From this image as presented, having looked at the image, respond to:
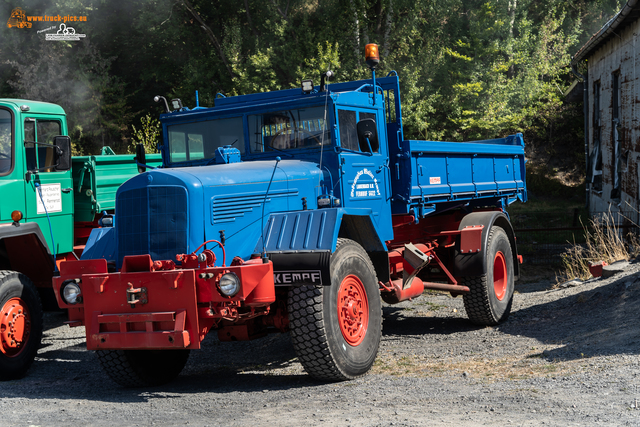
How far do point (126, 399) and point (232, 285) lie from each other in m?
1.57

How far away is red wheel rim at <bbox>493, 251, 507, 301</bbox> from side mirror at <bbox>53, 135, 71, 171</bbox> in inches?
240

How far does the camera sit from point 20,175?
7422 millimetres

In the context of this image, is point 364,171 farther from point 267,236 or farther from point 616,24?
point 616,24

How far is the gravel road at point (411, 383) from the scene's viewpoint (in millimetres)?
4621

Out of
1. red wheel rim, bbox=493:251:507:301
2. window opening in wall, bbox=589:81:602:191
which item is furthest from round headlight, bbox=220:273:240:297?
window opening in wall, bbox=589:81:602:191

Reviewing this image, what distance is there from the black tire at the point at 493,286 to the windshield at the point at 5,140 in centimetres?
605

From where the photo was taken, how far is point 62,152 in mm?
7680

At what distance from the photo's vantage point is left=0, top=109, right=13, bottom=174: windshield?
727 centimetres

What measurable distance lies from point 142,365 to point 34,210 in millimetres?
2691

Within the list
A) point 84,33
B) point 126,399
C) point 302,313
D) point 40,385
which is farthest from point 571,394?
point 84,33

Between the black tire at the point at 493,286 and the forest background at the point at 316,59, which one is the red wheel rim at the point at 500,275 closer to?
the black tire at the point at 493,286

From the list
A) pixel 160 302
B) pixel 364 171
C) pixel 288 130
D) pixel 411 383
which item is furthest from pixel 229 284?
pixel 364 171

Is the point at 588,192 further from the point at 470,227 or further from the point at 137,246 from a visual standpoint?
the point at 137,246

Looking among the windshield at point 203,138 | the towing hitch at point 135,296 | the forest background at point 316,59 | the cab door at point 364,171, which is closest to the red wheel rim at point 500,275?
the cab door at point 364,171
